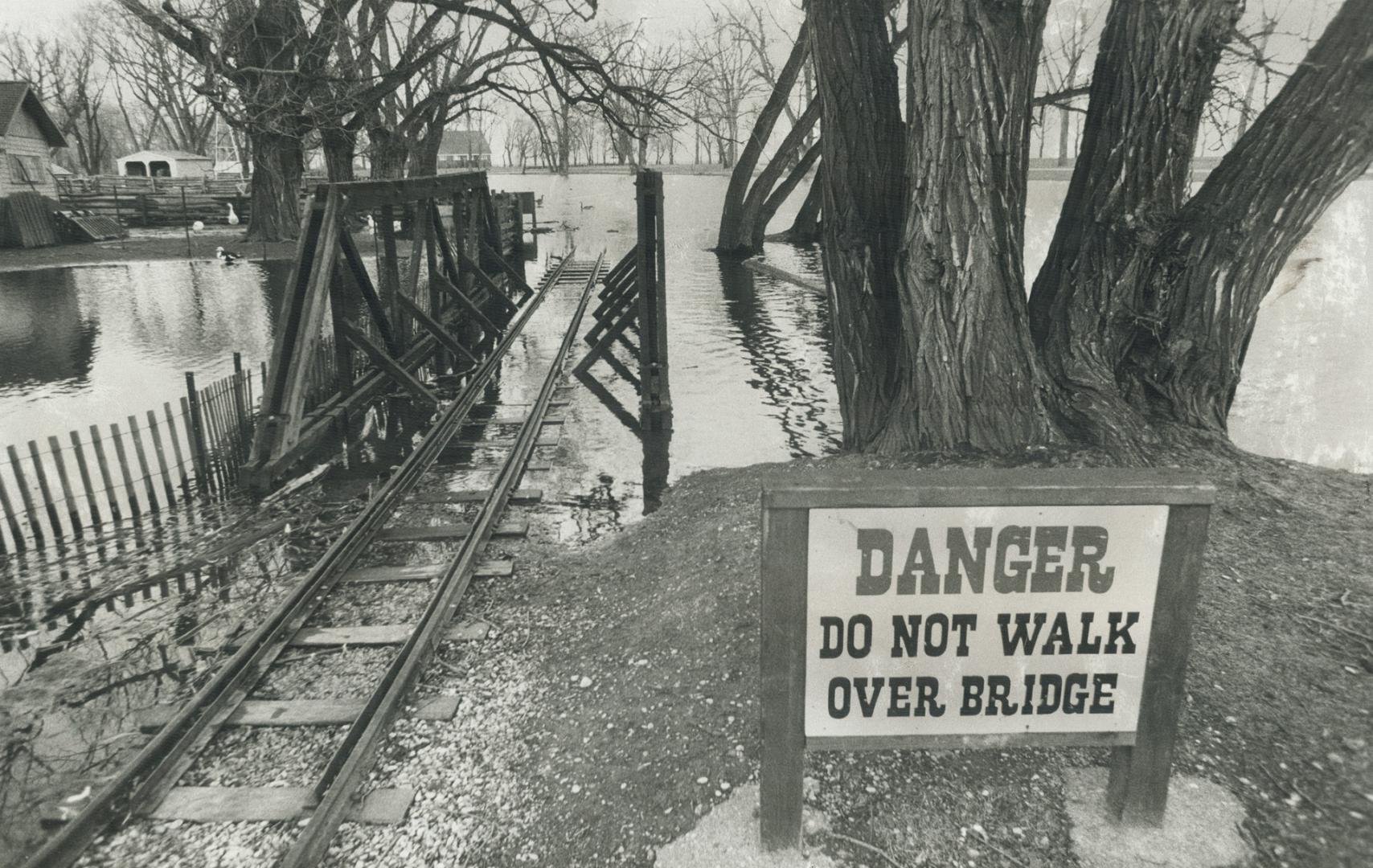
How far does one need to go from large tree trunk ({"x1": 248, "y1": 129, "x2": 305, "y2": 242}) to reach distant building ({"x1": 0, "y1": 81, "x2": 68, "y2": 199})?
10.5 m

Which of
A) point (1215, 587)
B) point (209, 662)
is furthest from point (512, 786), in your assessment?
point (1215, 587)

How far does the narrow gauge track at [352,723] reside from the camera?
3604 millimetres

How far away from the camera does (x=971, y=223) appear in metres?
5.48

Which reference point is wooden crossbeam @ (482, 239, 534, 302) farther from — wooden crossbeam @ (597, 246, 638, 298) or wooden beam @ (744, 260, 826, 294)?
wooden beam @ (744, 260, 826, 294)

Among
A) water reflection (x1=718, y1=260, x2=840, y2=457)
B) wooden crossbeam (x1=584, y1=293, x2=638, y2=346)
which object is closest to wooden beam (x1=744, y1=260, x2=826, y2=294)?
water reflection (x1=718, y1=260, x2=840, y2=457)

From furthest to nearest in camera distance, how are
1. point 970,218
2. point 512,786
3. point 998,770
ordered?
point 970,218 < point 512,786 < point 998,770

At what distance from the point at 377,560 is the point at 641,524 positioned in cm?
194

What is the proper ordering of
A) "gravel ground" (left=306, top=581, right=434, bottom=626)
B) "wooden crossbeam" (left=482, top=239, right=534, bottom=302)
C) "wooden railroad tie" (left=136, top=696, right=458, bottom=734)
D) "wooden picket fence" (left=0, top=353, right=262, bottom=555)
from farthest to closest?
"wooden crossbeam" (left=482, top=239, right=534, bottom=302) → "wooden picket fence" (left=0, top=353, right=262, bottom=555) → "gravel ground" (left=306, top=581, right=434, bottom=626) → "wooden railroad tie" (left=136, top=696, right=458, bottom=734)

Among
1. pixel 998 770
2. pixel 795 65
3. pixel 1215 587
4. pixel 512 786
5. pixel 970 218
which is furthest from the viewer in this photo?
pixel 795 65

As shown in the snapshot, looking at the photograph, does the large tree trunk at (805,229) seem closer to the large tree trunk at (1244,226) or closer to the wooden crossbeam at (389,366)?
the wooden crossbeam at (389,366)

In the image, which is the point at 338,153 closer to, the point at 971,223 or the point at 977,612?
the point at 971,223

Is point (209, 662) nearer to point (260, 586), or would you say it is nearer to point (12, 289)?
point (260, 586)

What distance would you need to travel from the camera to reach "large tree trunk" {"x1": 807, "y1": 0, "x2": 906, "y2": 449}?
6320 millimetres

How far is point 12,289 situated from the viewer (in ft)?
67.7
